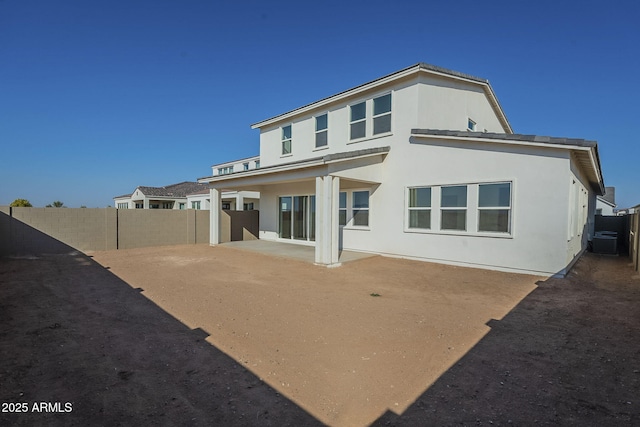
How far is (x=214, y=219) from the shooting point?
54.4 ft

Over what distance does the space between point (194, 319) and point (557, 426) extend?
4.94m

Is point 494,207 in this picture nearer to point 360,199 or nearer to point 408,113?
point 408,113

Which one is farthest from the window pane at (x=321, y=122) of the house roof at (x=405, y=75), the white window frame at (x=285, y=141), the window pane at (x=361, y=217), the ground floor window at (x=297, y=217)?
→ the window pane at (x=361, y=217)

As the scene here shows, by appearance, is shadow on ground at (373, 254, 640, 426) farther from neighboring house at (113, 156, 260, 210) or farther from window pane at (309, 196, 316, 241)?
neighboring house at (113, 156, 260, 210)

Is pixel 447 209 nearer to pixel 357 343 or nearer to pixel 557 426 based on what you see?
pixel 357 343

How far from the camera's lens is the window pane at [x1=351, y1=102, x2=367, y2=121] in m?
13.0

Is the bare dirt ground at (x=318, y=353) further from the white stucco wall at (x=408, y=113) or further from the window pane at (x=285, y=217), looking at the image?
the window pane at (x=285, y=217)

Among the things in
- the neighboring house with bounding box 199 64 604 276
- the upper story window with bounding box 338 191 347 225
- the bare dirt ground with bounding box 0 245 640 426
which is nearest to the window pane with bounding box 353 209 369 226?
the neighboring house with bounding box 199 64 604 276

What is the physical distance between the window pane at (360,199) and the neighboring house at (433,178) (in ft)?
0.16

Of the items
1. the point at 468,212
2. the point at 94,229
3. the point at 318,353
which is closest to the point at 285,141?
the point at 94,229

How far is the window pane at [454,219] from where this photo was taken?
10227 millimetres

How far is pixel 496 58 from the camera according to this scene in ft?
43.6

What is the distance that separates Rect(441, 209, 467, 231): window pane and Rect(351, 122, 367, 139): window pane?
15.8 ft

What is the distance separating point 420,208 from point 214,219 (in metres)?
10.7
